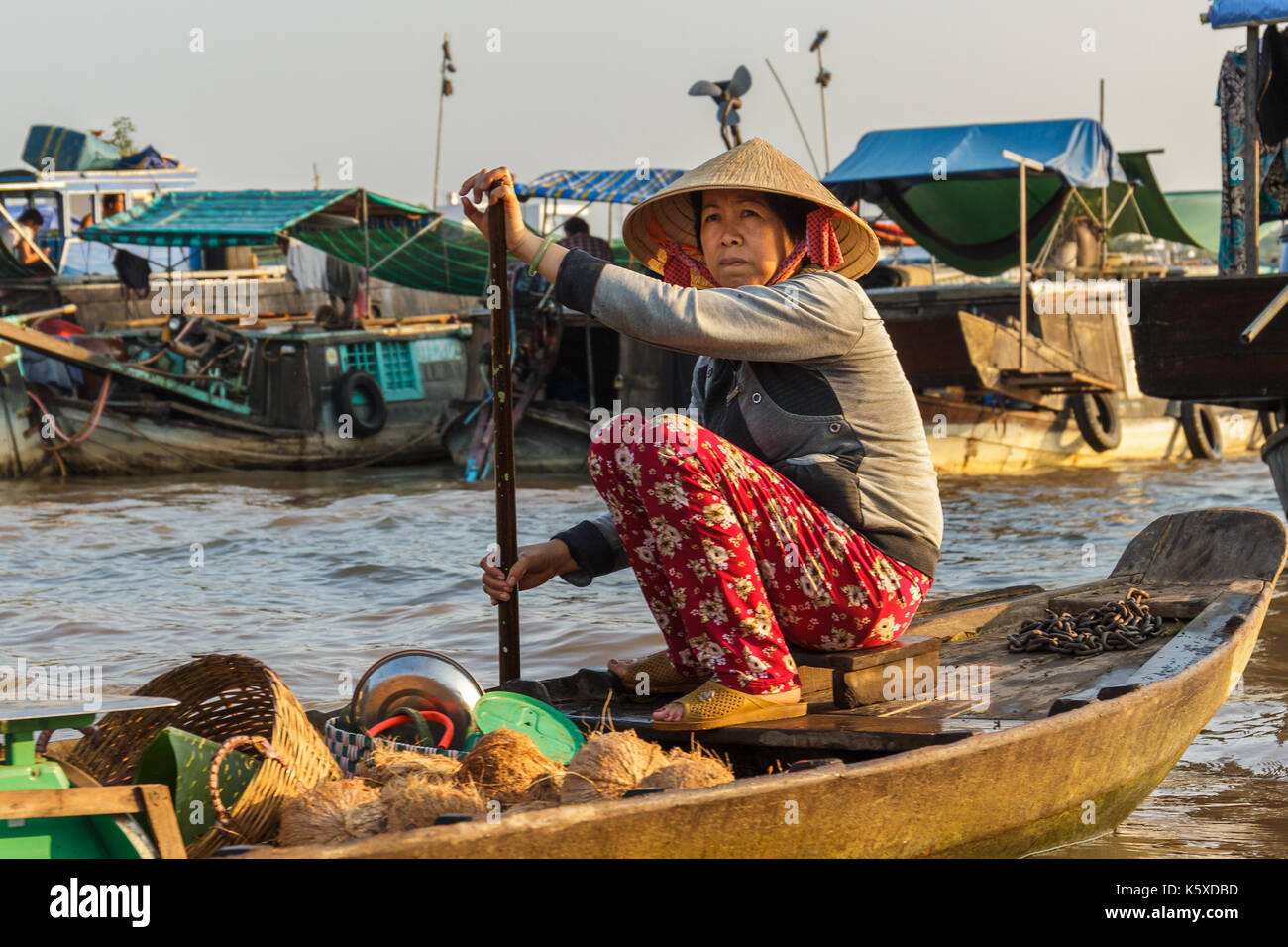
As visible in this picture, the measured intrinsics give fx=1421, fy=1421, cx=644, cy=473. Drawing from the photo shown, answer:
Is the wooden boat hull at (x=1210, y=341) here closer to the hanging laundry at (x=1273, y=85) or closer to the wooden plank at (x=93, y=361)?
the hanging laundry at (x=1273, y=85)

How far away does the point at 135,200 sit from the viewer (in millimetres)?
22531

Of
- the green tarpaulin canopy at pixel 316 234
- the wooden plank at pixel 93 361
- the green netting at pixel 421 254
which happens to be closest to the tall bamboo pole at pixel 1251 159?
the green tarpaulin canopy at pixel 316 234

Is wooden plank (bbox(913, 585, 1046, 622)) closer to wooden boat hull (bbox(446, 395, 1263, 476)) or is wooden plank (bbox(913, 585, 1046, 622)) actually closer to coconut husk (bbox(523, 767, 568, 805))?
coconut husk (bbox(523, 767, 568, 805))

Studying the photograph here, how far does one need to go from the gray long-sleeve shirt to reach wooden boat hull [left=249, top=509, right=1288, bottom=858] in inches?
18.1

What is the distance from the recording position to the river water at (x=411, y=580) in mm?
4098

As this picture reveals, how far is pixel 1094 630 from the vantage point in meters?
3.70

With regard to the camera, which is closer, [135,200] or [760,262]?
[760,262]

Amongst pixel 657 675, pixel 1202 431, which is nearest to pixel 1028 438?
pixel 1202 431

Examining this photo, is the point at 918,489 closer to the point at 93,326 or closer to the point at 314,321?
the point at 314,321

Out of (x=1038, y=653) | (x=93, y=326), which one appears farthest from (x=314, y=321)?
(x=1038, y=653)

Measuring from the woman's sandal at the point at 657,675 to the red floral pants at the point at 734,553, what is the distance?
23cm

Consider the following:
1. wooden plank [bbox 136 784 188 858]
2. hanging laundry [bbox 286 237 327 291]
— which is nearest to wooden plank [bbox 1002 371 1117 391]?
wooden plank [bbox 136 784 188 858]

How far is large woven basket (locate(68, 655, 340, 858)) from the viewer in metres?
2.36

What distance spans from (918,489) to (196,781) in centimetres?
151
